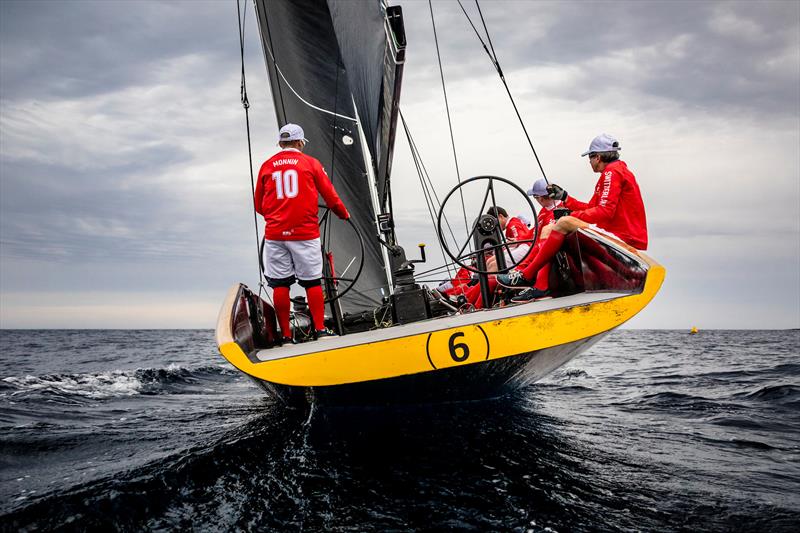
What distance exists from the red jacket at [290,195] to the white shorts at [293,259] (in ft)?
0.20

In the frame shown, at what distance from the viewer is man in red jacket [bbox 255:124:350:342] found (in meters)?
3.78

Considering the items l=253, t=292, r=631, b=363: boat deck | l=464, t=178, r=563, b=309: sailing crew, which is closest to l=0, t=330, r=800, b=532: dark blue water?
l=253, t=292, r=631, b=363: boat deck

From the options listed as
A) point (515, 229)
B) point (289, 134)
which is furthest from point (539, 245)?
point (289, 134)

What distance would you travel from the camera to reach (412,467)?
266cm

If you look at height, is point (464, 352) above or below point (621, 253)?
below

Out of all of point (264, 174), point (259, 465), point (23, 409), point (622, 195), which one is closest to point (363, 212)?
point (264, 174)

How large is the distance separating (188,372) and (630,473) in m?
7.63

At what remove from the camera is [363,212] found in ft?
22.7

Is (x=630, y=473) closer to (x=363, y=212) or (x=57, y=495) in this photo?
(x=57, y=495)

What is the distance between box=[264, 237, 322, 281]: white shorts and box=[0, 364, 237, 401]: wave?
11.4ft

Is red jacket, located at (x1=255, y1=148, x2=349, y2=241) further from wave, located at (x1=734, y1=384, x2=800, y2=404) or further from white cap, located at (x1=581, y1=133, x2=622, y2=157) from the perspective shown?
wave, located at (x1=734, y1=384, x2=800, y2=404)

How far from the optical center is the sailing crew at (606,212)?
3.92 meters

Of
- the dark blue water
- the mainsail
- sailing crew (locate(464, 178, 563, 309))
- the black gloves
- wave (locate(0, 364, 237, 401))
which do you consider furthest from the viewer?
the mainsail

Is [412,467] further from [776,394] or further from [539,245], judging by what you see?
[776,394]
